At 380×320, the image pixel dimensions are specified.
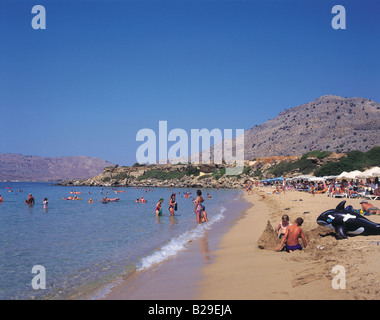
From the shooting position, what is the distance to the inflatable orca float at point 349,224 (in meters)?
7.59

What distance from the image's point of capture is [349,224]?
774 centimetres

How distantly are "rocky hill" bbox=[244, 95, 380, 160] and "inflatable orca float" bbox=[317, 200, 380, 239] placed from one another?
285ft

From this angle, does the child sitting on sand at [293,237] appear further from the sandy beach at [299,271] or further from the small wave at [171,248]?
the small wave at [171,248]

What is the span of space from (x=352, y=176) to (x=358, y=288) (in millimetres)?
26998

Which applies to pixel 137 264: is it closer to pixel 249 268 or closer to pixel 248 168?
pixel 249 268

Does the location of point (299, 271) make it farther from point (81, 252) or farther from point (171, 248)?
point (81, 252)

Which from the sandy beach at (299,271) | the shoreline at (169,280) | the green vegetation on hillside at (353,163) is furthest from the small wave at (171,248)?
the green vegetation on hillside at (353,163)

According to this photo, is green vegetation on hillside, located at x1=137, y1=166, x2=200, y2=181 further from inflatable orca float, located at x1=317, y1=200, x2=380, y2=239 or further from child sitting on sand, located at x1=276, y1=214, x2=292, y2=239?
inflatable orca float, located at x1=317, y1=200, x2=380, y2=239

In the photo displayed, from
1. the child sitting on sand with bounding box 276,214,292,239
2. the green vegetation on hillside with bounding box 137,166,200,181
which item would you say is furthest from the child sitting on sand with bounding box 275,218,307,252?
the green vegetation on hillside with bounding box 137,166,200,181

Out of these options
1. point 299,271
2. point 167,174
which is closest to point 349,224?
point 299,271

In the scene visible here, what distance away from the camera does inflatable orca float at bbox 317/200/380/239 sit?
24.9 feet

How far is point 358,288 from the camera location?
460 centimetres

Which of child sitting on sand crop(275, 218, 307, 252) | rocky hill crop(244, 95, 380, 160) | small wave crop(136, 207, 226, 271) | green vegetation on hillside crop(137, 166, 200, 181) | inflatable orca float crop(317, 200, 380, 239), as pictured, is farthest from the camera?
rocky hill crop(244, 95, 380, 160)
